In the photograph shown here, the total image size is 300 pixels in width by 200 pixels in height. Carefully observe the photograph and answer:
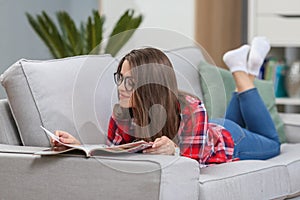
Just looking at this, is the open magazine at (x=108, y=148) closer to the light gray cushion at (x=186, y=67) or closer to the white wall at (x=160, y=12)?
the light gray cushion at (x=186, y=67)

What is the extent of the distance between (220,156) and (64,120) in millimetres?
535

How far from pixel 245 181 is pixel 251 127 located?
742 mm

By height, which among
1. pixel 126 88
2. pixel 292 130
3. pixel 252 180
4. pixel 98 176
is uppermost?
pixel 126 88

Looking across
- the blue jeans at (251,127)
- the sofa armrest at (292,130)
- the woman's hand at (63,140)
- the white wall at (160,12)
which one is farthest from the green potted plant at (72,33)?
the woman's hand at (63,140)

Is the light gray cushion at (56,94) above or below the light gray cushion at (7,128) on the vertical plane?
above

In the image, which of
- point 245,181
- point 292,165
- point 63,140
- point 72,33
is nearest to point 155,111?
point 63,140

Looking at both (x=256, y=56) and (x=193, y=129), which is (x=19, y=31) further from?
(x=193, y=129)

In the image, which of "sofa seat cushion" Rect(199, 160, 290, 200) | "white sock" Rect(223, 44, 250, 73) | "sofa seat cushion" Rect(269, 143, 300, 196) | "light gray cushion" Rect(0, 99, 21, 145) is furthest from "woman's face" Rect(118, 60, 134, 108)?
"white sock" Rect(223, 44, 250, 73)

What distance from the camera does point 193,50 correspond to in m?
1.93

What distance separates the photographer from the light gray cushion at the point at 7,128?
206 cm

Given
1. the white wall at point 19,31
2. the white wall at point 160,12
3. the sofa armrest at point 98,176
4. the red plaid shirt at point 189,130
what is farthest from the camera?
the white wall at point 160,12

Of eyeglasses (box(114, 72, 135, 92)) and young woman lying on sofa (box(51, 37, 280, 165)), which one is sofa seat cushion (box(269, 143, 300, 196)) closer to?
young woman lying on sofa (box(51, 37, 280, 165))

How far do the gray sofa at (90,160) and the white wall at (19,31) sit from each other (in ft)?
5.26

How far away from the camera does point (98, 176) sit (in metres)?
1.78
